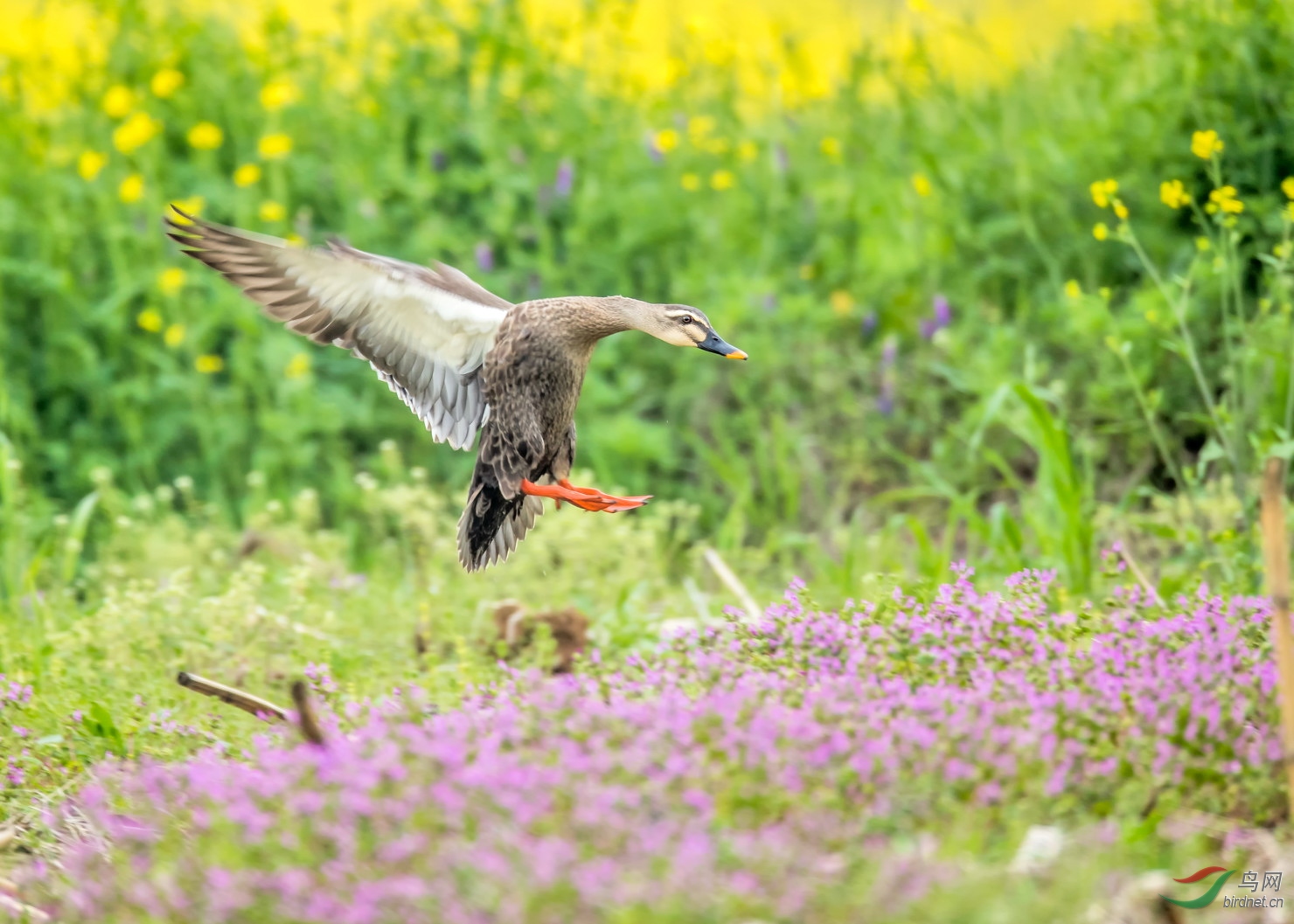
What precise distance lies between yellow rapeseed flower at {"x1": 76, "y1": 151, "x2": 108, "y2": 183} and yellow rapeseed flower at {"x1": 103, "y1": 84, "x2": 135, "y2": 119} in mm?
226

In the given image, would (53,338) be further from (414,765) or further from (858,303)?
(414,765)

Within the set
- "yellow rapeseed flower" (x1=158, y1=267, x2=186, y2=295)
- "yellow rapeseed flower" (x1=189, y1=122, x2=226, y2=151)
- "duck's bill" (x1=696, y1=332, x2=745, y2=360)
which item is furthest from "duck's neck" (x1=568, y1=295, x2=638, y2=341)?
"yellow rapeseed flower" (x1=189, y1=122, x2=226, y2=151)

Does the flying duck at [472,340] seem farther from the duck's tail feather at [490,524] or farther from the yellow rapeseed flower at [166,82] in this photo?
the yellow rapeseed flower at [166,82]

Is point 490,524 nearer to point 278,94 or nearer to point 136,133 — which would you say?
point 278,94

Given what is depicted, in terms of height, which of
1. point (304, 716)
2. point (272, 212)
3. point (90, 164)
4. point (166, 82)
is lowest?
point (304, 716)

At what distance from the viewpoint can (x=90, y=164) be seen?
22.1 feet

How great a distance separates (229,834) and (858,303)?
4984mm

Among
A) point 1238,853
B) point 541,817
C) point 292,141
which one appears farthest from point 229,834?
point 292,141

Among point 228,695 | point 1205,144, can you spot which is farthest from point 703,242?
point 228,695

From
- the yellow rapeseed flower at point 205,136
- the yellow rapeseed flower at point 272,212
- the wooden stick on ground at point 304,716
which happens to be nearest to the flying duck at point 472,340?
the wooden stick on ground at point 304,716

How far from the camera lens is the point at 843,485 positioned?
640cm

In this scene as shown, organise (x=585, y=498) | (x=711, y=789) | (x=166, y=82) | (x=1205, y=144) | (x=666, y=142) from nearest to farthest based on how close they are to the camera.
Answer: (x=711, y=789) → (x=585, y=498) → (x=1205, y=144) → (x=166, y=82) → (x=666, y=142)

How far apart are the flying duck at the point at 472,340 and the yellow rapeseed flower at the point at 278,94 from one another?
2.79m

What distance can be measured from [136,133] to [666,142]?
2.47m
